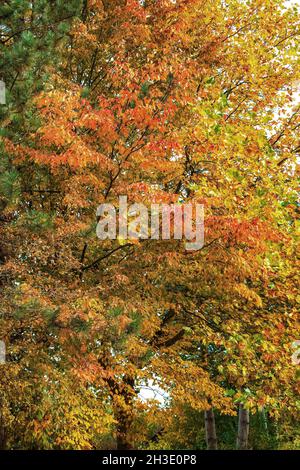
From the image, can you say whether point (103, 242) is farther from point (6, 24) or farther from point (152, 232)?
point (6, 24)

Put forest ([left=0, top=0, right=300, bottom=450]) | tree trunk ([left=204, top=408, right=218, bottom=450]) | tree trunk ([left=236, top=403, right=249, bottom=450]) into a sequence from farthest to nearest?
1. tree trunk ([left=236, top=403, right=249, bottom=450])
2. tree trunk ([left=204, top=408, right=218, bottom=450])
3. forest ([left=0, top=0, right=300, bottom=450])

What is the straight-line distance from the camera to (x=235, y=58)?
16.3m

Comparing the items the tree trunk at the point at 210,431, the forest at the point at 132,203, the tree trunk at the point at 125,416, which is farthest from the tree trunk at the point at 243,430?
the tree trunk at the point at 125,416

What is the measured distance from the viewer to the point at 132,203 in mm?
11477

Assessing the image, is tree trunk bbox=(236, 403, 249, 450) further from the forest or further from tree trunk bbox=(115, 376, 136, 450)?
tree trunk bbox=(115, 376, 136, 450)

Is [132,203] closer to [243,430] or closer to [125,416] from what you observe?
[125,416]

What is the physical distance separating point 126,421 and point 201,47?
10.3 metres

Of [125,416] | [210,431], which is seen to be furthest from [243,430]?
[125,416]

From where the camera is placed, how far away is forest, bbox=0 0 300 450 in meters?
10.4

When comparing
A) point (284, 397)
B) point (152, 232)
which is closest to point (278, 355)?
point (284, 397)

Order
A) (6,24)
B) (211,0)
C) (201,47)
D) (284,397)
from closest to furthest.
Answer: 1. (6,24)
2. (284,397)
3. (201,47)
4. (211,0)

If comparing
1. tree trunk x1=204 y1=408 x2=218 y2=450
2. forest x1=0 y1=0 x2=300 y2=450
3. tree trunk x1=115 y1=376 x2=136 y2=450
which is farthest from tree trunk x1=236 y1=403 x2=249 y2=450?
tree trunk x1=115 y1=376 x2=136 y2=450

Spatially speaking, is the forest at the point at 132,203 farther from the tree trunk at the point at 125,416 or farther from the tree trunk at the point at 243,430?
the tree trunk at the point at 243,430
